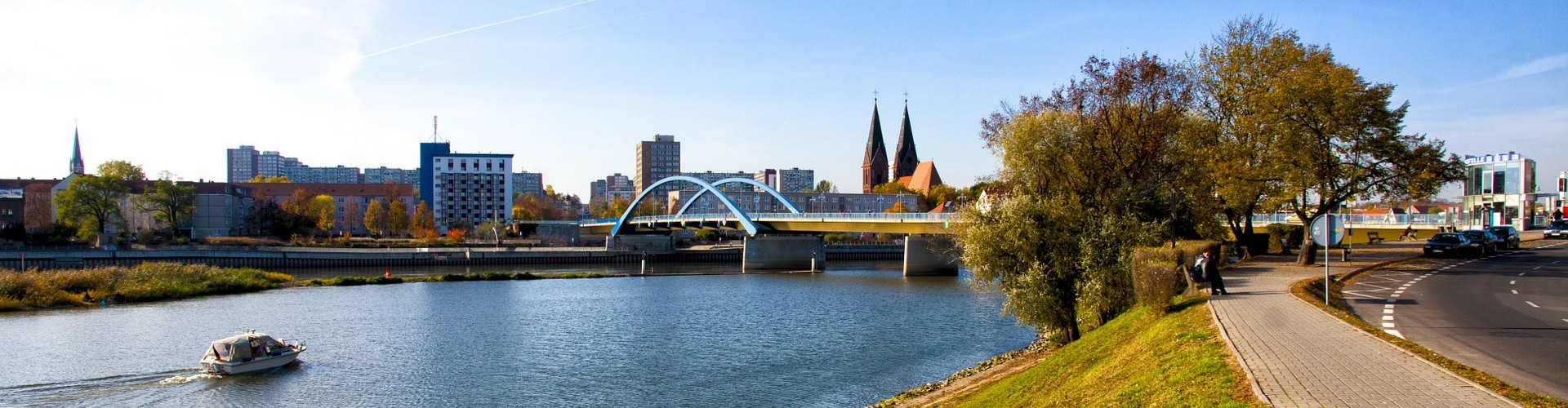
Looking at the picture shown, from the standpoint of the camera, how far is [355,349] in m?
28.6

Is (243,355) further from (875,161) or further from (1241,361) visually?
(875,161)

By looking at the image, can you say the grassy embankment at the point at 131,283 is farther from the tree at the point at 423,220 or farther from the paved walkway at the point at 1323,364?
the tree at the point at 423,220

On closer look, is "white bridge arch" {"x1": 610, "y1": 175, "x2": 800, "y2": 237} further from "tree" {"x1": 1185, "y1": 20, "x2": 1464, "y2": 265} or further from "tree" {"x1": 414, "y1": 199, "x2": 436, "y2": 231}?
"tree" {"x1": 1185, "y1": 20, "x2": 1464, "y2": 265}

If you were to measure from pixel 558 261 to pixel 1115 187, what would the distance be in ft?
212

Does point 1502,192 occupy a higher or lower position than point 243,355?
higher

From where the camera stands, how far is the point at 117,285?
43.8m

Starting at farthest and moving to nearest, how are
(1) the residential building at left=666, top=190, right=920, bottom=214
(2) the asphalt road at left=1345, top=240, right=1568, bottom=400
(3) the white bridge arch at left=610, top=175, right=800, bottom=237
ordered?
(1) the residential building at left=666, top=190, right=920, bottom=214 < (3) the white bridge arch at left=610, top=175, right=800, bottom=237 < (2) the asphalt road at left=1345, top=240, right=1568, bottom=400

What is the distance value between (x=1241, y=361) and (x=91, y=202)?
312ft

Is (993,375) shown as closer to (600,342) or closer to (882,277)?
(600,342)

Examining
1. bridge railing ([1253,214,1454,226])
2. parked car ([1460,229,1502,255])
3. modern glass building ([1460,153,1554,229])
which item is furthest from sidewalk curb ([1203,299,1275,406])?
modern glass building ([1460,153,1554,229])

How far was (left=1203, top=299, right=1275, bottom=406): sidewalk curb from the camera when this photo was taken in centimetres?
904

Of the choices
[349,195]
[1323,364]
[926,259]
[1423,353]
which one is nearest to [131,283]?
[926,259]

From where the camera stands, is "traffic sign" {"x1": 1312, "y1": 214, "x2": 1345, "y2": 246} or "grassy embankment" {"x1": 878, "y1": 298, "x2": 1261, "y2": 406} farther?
"traffic sign" {"x1": 1312, "y1": 214, "x2": 1345, "y2": 246}

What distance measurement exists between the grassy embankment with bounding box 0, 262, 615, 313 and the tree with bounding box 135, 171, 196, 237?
133 feet
